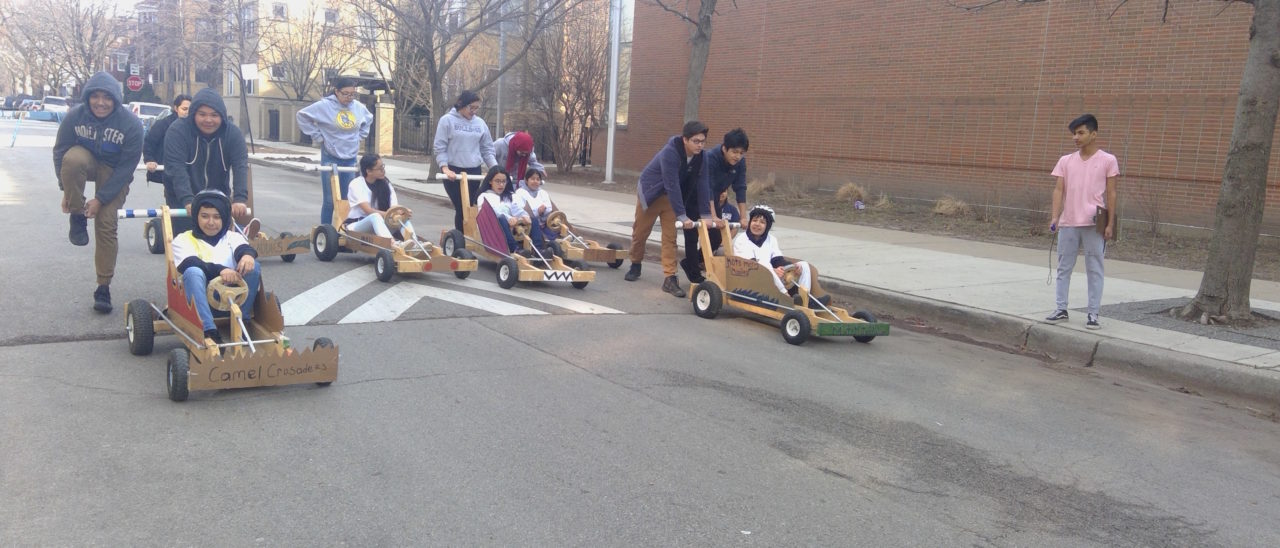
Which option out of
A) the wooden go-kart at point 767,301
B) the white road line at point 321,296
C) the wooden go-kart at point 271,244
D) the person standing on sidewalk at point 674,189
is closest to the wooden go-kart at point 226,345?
the white road line at point 321,296

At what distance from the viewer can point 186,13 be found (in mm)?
38719

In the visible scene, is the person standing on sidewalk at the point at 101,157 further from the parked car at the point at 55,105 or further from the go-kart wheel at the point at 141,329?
the parked car at the point at 55,105

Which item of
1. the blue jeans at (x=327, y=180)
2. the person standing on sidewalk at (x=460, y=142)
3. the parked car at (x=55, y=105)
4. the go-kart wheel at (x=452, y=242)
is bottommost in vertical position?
the go-kart wheel at (x=452, y=242)

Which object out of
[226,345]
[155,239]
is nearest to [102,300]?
[226,345]

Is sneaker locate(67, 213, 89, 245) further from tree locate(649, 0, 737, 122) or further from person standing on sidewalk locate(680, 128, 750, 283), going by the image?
tree locate(649, 0, 737, 122)

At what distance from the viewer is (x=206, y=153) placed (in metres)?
7.62

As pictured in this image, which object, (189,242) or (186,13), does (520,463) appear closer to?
(189,242)

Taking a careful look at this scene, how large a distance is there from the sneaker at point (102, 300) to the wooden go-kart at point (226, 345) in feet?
3.77

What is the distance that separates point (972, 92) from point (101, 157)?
1593 centimetres

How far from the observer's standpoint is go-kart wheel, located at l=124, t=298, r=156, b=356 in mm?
6227

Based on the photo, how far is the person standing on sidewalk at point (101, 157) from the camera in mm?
7426

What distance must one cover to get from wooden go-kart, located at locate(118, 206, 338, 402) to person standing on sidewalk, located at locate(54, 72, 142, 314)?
1155 millimetres

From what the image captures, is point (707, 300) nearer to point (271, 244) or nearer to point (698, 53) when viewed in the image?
point (271, 244)

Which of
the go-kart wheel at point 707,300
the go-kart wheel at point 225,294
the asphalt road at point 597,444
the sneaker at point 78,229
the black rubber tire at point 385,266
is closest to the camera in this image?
the asphalt road at point 597,444
